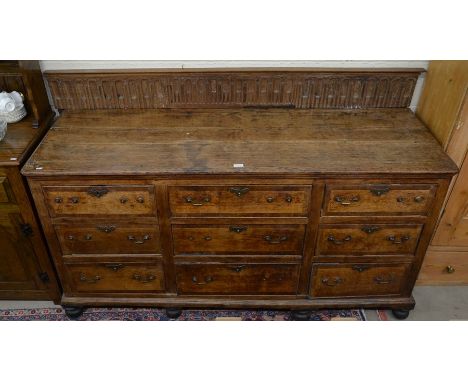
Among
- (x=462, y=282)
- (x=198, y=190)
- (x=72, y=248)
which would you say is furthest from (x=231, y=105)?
(x=462, y=282)

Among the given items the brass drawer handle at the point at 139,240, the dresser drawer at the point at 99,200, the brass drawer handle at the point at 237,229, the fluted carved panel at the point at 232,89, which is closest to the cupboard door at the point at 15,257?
the dresser drawer at the point at 99,200

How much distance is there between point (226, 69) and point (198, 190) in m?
0.77

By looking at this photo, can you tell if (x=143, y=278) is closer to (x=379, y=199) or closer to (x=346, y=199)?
(x=346, y=199)

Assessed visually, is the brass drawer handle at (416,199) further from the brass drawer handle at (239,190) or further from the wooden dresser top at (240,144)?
the brass drawer handle at (239,190)

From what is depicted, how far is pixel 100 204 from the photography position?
2.02 metres

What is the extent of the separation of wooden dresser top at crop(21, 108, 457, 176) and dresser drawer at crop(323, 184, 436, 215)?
9cm

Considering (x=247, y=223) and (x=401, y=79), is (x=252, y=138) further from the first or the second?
(x=401, y=79)

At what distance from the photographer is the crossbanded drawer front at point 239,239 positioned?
6.91 ft

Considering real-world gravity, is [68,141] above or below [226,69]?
below

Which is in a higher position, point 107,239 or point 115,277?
point 107,239

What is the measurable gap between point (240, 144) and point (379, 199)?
0.72m

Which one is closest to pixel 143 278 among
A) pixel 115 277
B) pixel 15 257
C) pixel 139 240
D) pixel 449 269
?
pixel 115 277

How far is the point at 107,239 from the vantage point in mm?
2152

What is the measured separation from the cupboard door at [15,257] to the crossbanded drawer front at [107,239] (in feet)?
0.80
